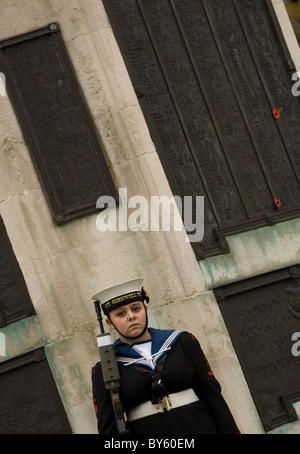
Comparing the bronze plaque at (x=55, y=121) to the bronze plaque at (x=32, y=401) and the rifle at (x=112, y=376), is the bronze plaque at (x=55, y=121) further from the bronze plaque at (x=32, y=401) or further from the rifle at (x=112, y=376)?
the rifle at (x=112, y=376)

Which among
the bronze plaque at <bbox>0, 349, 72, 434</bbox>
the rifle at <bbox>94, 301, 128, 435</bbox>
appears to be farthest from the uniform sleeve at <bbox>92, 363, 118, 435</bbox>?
the bronze plaque at <bbox>0, 349, 72, 434</bbox>

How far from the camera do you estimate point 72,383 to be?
29.6 feet

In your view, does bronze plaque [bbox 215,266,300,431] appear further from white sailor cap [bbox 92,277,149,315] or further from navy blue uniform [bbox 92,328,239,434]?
navy blue uniform [bbox 92,328,239,434]

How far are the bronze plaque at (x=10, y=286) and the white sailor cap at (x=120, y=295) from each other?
2830 millimetres

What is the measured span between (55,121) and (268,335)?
3.49 meters

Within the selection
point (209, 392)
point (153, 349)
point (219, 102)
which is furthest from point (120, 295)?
point (219, 102)

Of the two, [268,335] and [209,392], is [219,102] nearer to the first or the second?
[268,335]

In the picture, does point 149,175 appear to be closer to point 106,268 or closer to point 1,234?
point 106,268

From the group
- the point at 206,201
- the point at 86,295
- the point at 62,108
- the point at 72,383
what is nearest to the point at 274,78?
the point at 206,201

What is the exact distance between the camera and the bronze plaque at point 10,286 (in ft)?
30.4

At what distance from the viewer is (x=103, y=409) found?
6156 mm
